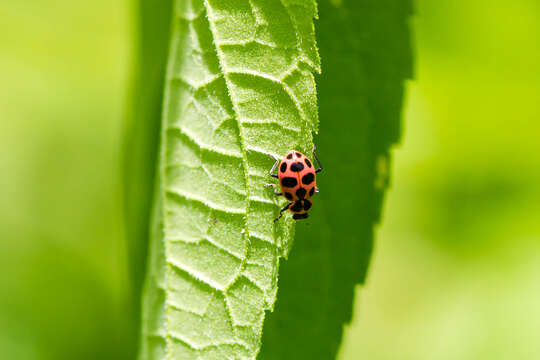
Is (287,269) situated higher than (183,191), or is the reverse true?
(183,191)

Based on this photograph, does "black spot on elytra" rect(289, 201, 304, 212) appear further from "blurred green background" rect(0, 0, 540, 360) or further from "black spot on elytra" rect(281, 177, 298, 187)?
"blurred green background" rect(0, 0, 540, 360)

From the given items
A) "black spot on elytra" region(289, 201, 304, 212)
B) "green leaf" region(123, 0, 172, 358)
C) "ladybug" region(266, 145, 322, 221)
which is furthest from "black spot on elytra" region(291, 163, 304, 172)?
"green leaf" region(123, 0, 172, 358)

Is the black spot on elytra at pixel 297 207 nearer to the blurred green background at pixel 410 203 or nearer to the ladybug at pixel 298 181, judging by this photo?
the ladybug at pixel 298 181

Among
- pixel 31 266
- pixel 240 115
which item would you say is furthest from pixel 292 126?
pixel 31 266

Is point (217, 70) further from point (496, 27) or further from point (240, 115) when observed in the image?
point (496, 27)

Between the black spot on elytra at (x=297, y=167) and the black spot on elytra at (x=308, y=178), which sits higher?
the black spot on elytra at (x=297, y=167)

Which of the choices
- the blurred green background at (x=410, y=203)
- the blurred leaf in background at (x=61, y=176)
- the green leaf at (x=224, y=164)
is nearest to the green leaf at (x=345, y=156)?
the green leaf at (x=224, y=164)
